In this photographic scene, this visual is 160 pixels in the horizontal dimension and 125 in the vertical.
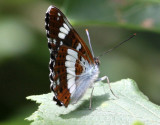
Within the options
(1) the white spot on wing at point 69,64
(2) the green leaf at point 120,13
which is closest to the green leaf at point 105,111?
(1) the white spot on wing at point 69,64

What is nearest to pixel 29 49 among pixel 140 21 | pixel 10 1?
pixel 10 1

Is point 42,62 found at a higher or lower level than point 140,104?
lower

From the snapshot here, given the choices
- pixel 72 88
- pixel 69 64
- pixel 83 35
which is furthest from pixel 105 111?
pixel 83 35

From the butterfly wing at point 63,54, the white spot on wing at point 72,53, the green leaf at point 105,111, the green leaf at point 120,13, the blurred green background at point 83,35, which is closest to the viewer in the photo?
the green leaf at point 105,111

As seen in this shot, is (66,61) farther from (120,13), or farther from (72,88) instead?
(120,13)

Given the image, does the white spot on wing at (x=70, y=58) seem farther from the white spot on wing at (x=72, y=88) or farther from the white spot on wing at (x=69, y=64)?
the white spot on wing at (x=72, y=88)

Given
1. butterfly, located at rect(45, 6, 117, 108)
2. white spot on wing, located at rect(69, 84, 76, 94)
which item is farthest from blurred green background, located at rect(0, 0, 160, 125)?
white spot on wing, located at rect(69, 84, 76, 94)

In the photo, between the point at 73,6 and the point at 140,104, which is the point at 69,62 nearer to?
the point at 140,104
